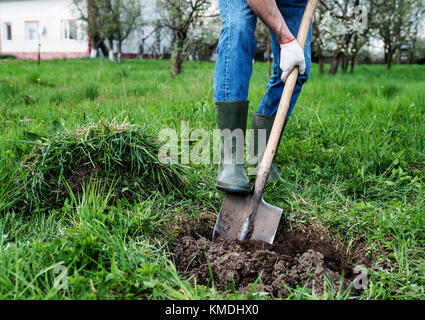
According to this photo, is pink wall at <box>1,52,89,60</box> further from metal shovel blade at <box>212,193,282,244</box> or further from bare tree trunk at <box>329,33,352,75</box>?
metal shovel blade at <box>212,193,282,244</box>

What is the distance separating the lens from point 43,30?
22.0 m

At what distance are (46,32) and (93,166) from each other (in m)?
23.6

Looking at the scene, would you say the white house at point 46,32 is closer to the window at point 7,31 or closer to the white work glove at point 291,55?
the window at point 7,31

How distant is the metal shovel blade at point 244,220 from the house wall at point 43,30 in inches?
829

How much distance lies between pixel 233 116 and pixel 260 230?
657 millimetres

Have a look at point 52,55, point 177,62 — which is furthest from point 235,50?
point 52,55

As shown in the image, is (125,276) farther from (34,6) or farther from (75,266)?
(34,6)

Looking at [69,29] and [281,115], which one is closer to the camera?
[281,115]

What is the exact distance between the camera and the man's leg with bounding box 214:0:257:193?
6.46 ft

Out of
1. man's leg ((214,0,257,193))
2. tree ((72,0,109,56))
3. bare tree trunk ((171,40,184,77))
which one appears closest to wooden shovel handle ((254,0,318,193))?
man's leg ((214,0,257,193))

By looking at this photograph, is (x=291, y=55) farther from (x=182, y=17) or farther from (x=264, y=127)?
(x=182, y=17)

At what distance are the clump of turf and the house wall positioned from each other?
2057cm

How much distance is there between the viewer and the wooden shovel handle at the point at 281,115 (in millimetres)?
1964
